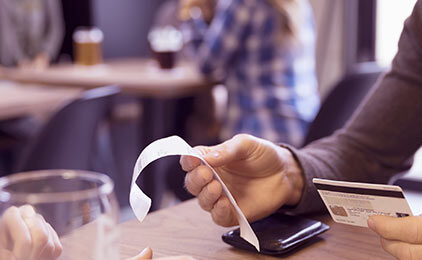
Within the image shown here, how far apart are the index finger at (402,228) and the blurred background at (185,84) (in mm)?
1001

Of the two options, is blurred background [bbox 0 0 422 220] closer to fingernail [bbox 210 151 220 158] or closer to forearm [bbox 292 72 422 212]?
forearm [bbox 292 72 422 212]

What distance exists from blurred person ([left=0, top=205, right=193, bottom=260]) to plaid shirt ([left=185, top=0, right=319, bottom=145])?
2219 mm

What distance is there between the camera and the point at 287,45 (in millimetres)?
2605

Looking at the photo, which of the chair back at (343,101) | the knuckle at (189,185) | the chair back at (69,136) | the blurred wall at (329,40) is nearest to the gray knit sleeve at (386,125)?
the knuckle at (189,185)

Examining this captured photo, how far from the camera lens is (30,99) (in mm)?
2414

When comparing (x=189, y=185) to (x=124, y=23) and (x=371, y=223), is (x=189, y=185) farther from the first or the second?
(x=124, y=23)

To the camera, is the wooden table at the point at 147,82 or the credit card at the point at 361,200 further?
the wooden table at the point at 147,82

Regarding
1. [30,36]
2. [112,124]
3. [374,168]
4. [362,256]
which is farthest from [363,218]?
[30,36]

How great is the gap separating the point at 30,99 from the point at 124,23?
223cm

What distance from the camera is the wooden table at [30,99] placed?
7.59ft

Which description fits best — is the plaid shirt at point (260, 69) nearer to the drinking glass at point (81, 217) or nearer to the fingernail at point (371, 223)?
the fingernail at point (371, 223)

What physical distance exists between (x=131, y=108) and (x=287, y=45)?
149cm

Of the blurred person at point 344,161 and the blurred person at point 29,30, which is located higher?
the blurred person at point 344,161

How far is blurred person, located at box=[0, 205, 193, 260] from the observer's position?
1.36 feet
